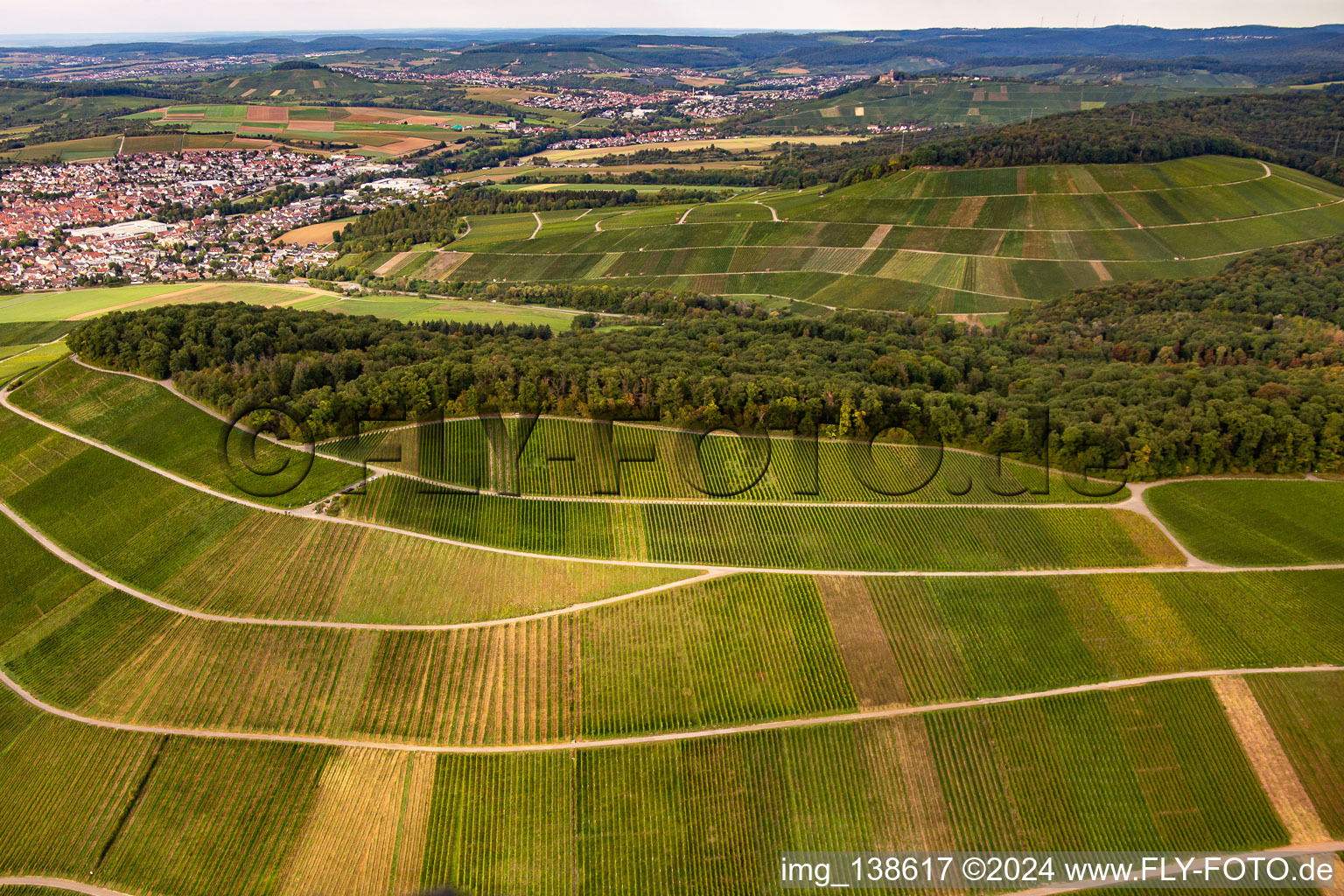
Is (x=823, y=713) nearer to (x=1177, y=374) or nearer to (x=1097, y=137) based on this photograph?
(x=1177, y=374)

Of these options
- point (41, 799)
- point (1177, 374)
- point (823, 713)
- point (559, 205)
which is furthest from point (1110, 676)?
point (559, 205)

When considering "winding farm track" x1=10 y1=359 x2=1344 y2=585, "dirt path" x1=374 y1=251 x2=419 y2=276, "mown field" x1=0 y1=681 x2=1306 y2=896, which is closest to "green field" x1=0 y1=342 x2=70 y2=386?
"winding farm track" x1=10 y1=359 x2=1344 y2=585

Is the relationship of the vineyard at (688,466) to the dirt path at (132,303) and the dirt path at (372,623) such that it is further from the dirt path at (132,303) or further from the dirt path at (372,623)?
the dirt path at (132,303)

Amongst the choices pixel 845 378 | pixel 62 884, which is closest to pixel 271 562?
pixel 62 884

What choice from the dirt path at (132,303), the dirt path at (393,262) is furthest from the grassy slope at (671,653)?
the dirt path at (393,262)

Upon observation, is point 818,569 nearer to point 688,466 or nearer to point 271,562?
point 688,466

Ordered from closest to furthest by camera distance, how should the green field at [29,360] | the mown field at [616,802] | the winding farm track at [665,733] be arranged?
the mown field at [616,802] → the winding farm track at [665,733] → the green field at [29,360]
